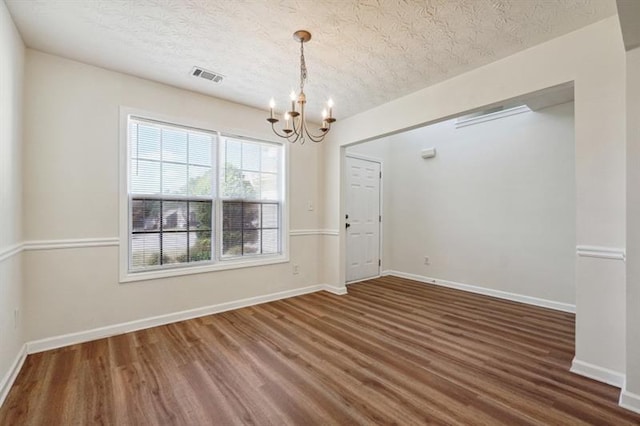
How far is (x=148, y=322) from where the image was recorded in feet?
10.0

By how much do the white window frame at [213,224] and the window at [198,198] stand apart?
0.7 inches

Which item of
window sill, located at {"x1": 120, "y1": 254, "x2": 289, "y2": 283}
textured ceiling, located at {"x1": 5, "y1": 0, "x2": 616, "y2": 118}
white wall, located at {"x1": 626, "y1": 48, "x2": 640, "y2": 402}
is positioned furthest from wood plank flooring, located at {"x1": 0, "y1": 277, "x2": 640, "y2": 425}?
textured ceiling, located at {"x1": 5, "y1": 0, "x2": 616, "y2": 118}

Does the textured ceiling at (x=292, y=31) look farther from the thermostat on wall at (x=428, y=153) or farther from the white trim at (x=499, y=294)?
the white trim at (x=499, y=294)

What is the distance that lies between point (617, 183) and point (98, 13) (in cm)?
398

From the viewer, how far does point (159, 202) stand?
3180 mm

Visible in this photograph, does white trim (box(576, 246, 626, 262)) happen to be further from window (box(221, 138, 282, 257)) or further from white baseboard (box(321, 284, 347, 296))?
window (box(221, 138, 282, 257))

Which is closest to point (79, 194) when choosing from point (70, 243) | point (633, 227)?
point (70, 243)

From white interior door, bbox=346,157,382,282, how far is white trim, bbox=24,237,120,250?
11.2ft

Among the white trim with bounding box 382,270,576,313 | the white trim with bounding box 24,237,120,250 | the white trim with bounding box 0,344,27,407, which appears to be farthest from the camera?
the white trim with bounding box 382,270,576,313

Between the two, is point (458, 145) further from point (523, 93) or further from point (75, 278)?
point (75, 278)

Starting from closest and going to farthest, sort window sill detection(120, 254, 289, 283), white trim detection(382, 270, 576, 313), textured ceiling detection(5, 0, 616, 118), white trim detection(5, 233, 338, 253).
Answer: textured ceiling detection(5, 0, 616, 118) → white trim detection(5, 233, 338, 253) → window sill detection(120, 254, 289, 283) → white trim detection(382, 270, 576, 313)

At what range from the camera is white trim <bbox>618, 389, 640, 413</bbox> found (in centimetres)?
176

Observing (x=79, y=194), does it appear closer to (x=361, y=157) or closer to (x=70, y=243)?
(x=70, y=243)

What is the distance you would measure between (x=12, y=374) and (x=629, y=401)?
421 cm
